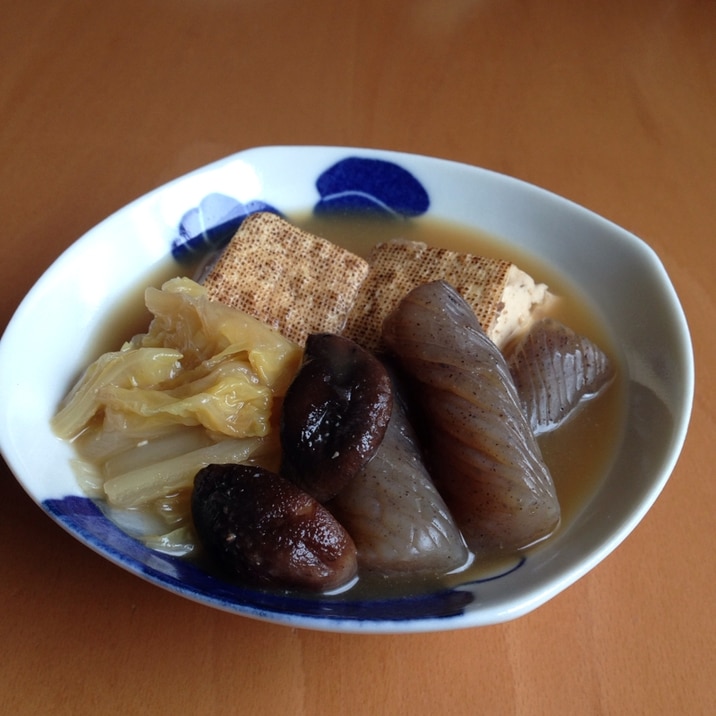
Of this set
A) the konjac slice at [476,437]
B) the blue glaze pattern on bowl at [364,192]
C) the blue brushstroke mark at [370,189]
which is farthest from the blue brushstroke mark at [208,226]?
the konjac slice at [476,437]

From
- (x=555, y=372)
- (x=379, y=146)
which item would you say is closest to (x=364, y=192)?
(x=379, y=146)

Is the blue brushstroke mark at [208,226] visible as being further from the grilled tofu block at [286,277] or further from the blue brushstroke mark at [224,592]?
the blue brushstroke mark at [224,592]

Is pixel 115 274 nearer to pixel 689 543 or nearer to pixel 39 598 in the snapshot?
pixel 39 598

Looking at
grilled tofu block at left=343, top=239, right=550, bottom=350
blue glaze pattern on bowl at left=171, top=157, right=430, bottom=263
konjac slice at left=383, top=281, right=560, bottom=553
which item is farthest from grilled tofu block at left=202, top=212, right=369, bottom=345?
konjac slice at left=383, top=281, right=560, bottom=553

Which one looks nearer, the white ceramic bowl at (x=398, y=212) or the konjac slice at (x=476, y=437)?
the white ceramic bowl at (x=398, y=212)

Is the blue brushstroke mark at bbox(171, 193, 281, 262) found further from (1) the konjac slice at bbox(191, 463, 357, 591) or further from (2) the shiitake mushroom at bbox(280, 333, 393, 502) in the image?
(1) the konjac slice at bbox(191, 463, 357, 591)

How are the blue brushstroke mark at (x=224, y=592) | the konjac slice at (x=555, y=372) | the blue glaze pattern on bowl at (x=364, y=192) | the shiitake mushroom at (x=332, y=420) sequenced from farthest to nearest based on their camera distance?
the blue glaze pattern on bowl at (x=364, y=192) → the konjac slice at (x=555, y=372) → the shiitake mushroom at (x=332, y=420) → the blue brushstroke mark at (x=224, y=592)

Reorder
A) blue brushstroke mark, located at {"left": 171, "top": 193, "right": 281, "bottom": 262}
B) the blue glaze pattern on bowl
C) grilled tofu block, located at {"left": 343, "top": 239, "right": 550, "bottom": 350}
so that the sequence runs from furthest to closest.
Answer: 1. the blue glaze pattern on bowl
2. blue brushstroke mark, located at {"left": 171, "top": 193, "right": 281, "bottom": 262}
3. grilled tofu block, located at {"left": 343, "top": 239, "right": 550, "bottom": 350}
